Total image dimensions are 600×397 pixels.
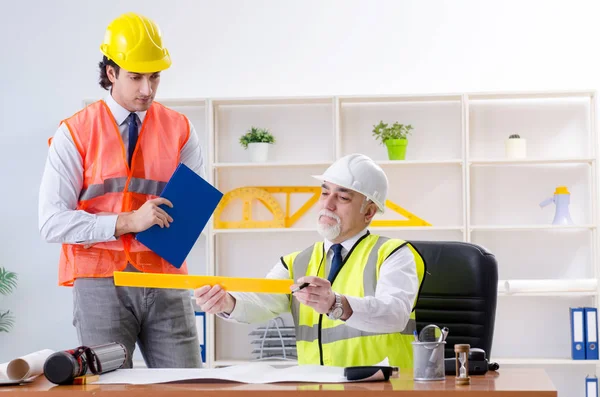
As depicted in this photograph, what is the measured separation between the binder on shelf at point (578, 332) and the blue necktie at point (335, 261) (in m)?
2.56

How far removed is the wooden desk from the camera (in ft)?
5.21

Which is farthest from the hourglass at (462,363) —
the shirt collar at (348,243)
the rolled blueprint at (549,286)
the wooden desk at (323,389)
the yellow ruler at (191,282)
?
the rolled blueprint at (549,286)

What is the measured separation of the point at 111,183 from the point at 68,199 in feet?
0.44

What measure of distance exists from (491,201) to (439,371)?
3.43m

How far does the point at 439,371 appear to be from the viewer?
1.78 m

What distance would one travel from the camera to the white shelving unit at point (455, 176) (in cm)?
501

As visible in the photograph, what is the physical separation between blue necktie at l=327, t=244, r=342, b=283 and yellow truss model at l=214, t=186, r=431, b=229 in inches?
89.4

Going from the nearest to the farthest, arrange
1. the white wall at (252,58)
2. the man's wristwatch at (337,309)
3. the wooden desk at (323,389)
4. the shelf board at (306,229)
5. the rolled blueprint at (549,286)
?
1. the wooden desk at (323,389)
2. the man's wristwatch at (337,309)
3. the rolled blueprint at (549,286)
4. the shelf board at (306,229)
5. the white wall at (252,58)

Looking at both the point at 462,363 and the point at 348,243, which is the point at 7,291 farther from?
the point at 462,363

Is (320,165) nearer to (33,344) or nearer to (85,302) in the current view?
(33,344)

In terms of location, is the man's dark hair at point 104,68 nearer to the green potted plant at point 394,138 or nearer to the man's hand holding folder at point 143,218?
the man's hand holding folder at point 143,218

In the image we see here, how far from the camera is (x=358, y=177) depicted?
2.75 meters

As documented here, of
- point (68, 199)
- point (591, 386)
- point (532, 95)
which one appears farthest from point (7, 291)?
point (591, 386)

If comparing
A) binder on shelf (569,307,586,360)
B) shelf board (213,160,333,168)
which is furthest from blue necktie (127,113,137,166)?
binder on shelf (569,307,586,360)
